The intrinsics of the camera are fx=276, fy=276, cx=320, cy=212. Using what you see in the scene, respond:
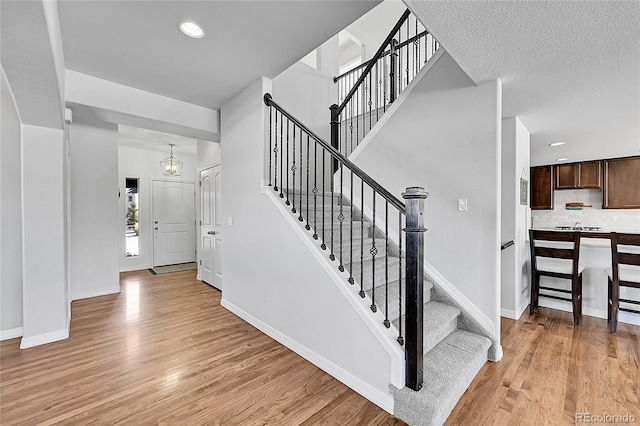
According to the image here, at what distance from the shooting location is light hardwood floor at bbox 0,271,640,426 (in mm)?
1729

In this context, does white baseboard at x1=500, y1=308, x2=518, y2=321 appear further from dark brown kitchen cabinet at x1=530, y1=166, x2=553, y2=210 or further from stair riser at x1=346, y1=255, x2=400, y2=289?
dark brown kitchen cabinet at x1=530, y1=166, x2=553, y2=210

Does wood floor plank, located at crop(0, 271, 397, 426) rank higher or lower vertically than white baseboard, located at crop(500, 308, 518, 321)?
lower

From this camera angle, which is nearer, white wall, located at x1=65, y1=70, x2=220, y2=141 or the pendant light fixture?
white wall, located at x1=65, y1=70, x2=220, y2=141

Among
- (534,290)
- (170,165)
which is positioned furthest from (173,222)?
(534,290)

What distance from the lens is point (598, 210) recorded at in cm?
511

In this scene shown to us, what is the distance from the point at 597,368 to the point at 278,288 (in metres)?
2.72

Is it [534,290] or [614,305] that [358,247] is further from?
[614,305]

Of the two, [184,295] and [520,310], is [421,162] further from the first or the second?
[184,295]

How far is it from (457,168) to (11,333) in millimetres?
4693

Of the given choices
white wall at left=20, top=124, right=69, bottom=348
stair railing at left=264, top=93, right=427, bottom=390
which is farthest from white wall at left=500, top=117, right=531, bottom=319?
→ white wall at left=20, top=124, right=69, bottom=348

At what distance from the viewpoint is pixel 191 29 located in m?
2.15

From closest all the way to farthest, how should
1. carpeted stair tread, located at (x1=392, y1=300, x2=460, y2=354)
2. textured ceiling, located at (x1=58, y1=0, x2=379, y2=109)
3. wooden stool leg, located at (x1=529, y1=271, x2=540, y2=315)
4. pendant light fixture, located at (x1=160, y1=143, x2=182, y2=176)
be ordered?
textured ceiling, located at (x1=58, y1=0, x2=379, y2=109), carpeted stair tread, located at (x1=392, y1=300, x2=460, y2=354), wooden stool leg, located at (x1=529, y1=271, x2=540, y2=315), pendant light fixture, located at (x1=160, y1=143, x2=182, y2=176)

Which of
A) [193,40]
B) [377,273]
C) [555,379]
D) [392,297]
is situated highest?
[193,40]

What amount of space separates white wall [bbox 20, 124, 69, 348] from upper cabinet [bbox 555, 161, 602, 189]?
7.53 m
